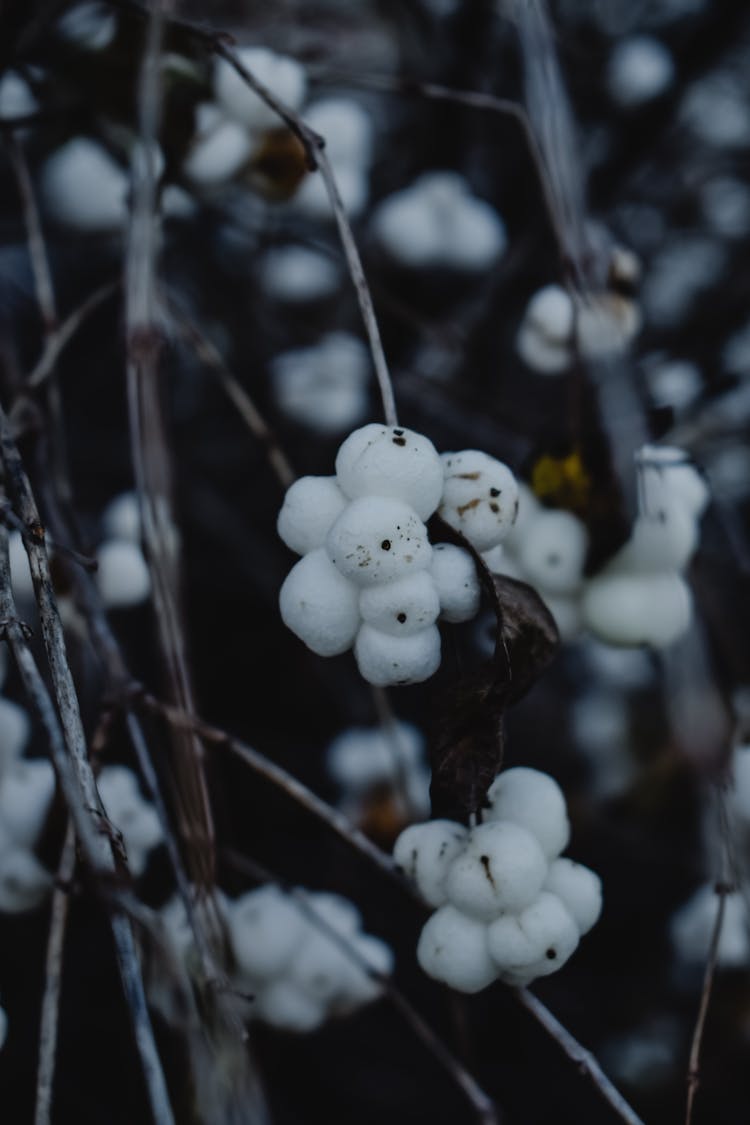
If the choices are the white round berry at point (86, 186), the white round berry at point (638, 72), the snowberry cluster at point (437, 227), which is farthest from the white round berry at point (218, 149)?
the white round berry at point (638, 72)

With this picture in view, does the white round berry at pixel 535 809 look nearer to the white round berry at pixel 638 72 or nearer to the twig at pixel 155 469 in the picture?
the twig at pixel 155 469

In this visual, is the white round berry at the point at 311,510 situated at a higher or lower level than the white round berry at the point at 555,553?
lower

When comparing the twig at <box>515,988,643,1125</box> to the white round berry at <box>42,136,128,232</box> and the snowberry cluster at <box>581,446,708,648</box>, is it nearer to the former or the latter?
the snowberry cluster at <box>581,446,708,648</box>

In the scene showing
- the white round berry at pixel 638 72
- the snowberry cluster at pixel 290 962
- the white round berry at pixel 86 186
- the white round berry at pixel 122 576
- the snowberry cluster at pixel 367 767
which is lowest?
the snowberry cluster at pixel 290 962

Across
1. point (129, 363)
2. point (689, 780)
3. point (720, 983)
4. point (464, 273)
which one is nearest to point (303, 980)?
point (129, 363)

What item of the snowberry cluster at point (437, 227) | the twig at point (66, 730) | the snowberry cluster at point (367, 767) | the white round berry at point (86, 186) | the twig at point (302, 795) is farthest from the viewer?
the snowberry cluster at point (437, 227)

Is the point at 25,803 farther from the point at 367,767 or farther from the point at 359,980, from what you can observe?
the point at 367,767

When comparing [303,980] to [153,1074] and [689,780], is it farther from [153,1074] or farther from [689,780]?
[689,780]

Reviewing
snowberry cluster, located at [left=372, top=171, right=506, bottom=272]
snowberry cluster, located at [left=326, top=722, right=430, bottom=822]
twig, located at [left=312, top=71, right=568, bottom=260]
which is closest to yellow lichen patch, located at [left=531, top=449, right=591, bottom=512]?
twig, located at [left=312, top=71, right=568, bottom=260]
